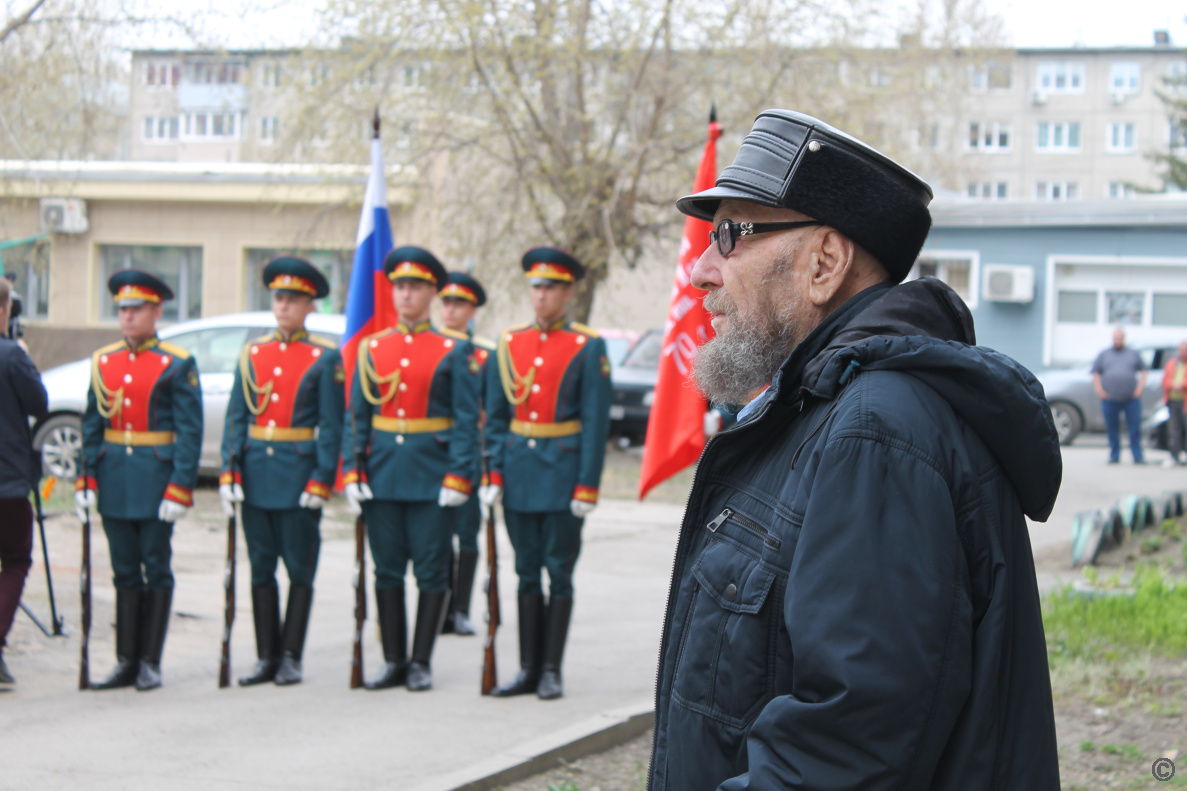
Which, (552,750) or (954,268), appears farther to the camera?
(954,268)

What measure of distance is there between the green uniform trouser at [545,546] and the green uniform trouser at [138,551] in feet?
5.75

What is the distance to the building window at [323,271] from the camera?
18219mm

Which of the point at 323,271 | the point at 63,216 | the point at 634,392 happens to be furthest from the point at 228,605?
the point at 63,216

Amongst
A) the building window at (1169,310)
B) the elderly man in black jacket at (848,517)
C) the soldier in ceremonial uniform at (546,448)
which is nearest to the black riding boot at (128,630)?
the soldier in ceremonial uniform at (546,448)

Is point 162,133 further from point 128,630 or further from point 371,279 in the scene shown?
point 128,630

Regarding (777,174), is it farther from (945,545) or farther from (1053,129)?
(1053,129)

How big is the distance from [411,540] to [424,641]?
53cm

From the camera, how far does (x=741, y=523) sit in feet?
5.99

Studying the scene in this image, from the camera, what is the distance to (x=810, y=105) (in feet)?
51.9

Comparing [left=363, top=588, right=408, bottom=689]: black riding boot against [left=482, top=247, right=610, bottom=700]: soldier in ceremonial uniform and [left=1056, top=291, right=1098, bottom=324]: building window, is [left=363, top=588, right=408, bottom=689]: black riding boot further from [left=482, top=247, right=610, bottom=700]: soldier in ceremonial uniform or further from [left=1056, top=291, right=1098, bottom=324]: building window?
[left=1056, top=291, right=1098, bottom=324]: building window

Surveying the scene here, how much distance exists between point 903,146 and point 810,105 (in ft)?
16.8

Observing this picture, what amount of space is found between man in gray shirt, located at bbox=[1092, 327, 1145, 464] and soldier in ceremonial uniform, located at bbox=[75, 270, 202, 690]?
1457 centimetres

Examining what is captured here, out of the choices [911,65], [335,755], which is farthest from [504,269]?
[335,755]

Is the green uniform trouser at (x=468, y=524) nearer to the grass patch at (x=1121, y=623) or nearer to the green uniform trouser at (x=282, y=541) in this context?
the green uniform trouser at (x=282, y=541)
